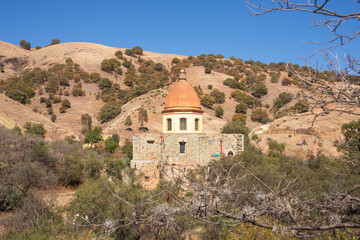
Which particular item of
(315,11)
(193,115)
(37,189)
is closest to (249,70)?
(193,115)

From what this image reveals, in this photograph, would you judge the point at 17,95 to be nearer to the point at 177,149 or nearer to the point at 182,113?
the point at 182,113

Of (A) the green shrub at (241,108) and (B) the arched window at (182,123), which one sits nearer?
(B) the arched window at (182,123)

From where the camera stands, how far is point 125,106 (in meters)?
46.6

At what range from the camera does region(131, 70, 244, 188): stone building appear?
17859 millimetres

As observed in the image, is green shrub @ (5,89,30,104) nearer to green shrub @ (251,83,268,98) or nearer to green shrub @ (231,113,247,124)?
green shrub @ (231,113,247,124)

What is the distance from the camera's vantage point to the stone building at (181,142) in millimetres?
17859

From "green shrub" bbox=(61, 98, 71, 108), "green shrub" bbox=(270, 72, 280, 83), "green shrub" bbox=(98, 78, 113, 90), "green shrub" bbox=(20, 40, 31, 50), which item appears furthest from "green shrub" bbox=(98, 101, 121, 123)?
"green shrub" bbox=(20, 40, 31, 50)

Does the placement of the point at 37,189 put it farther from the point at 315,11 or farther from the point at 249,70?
the point at 249,70

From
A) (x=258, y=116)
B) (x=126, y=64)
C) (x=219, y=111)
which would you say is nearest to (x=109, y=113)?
(x=219, y=111)

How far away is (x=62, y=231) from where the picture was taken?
30.9 ft

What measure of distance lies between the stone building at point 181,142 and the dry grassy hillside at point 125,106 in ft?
19.9

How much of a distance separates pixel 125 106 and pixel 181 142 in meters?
30.2

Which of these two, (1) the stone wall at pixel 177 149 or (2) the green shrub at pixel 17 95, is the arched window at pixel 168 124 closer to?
(1) the stone wall at pixel 177 149

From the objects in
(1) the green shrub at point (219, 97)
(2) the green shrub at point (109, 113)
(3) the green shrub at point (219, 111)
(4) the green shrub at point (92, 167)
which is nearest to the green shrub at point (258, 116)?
(3) the green shrub at point (219, 111)
